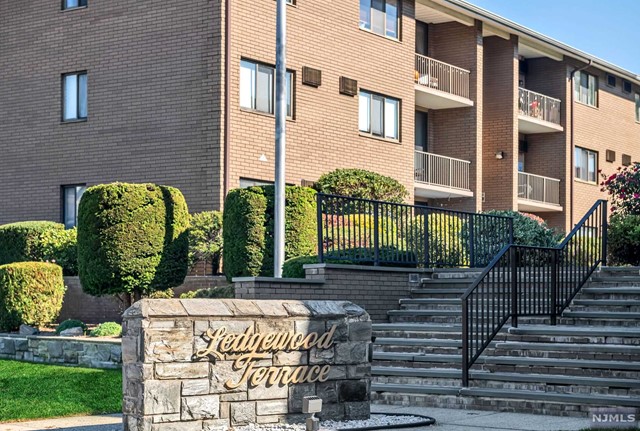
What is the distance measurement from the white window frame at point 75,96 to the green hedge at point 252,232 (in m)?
8.85

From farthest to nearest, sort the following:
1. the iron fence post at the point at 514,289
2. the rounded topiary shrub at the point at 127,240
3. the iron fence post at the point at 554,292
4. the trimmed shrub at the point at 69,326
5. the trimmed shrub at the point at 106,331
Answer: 1. the trimmed shrub at the point at 69,326
2. the rounded topiary shrub at the point at 127,240
3. the trimmed shrub at the point at 106,331
4. the iron fence post at the point at 554,292
5. the iron fence post at the point at 514,289

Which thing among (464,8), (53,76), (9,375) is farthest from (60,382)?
(464,8)

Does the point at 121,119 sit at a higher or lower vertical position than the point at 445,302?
higher

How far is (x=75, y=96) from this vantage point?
27172mm

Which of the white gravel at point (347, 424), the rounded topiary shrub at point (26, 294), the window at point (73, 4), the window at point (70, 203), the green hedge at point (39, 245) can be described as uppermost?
the window at point (73, 4)

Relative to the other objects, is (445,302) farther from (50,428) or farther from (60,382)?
(50,428)

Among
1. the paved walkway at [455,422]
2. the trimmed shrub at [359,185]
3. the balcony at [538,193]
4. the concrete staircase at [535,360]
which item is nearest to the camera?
the paved walkway at [455,422]

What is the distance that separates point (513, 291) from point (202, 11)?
41.4 feet

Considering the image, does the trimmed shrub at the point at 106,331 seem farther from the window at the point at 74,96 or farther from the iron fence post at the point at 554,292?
the window at the point at 74,96

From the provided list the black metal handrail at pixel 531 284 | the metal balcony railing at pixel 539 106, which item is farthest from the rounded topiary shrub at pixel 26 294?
the metal balcony railing at pixel 539 106

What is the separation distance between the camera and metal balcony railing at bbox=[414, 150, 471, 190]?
32.8 metres

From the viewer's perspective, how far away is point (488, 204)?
36.2 metres

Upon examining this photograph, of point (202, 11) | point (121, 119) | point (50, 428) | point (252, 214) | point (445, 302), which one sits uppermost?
point (202, 11)

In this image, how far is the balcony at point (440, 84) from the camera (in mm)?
32781
